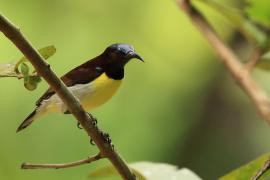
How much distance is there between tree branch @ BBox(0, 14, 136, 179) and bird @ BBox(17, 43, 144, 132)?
0.41ft

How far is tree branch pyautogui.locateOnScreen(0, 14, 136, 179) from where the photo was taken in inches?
12.2

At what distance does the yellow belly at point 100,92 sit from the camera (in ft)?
1.81

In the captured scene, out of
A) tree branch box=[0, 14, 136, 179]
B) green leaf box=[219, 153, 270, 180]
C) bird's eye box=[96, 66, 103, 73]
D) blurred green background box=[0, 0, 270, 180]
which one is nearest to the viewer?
tree branch box=[0, 14, 136, 179]

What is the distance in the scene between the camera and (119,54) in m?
0.51

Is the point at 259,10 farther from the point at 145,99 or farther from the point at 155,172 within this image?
the point at 145,99

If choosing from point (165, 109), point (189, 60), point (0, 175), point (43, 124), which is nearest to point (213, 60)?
Answer: point (189, 60)

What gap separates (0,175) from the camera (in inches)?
38.3

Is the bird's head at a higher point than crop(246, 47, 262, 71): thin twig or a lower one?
higher

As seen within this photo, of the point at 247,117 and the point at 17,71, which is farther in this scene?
the point at 247,117

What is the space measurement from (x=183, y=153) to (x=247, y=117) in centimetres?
24

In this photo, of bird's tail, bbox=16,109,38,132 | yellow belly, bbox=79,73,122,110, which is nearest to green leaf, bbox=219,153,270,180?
yellow belly, bbox=79,73,122,110

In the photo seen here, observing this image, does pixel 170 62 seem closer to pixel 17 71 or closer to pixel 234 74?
pixel 234 74

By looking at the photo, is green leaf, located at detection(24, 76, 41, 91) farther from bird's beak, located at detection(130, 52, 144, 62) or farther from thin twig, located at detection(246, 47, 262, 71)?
thin twig, located at detection(246, 47, 262, 71)

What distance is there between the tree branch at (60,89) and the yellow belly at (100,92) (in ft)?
0.52
